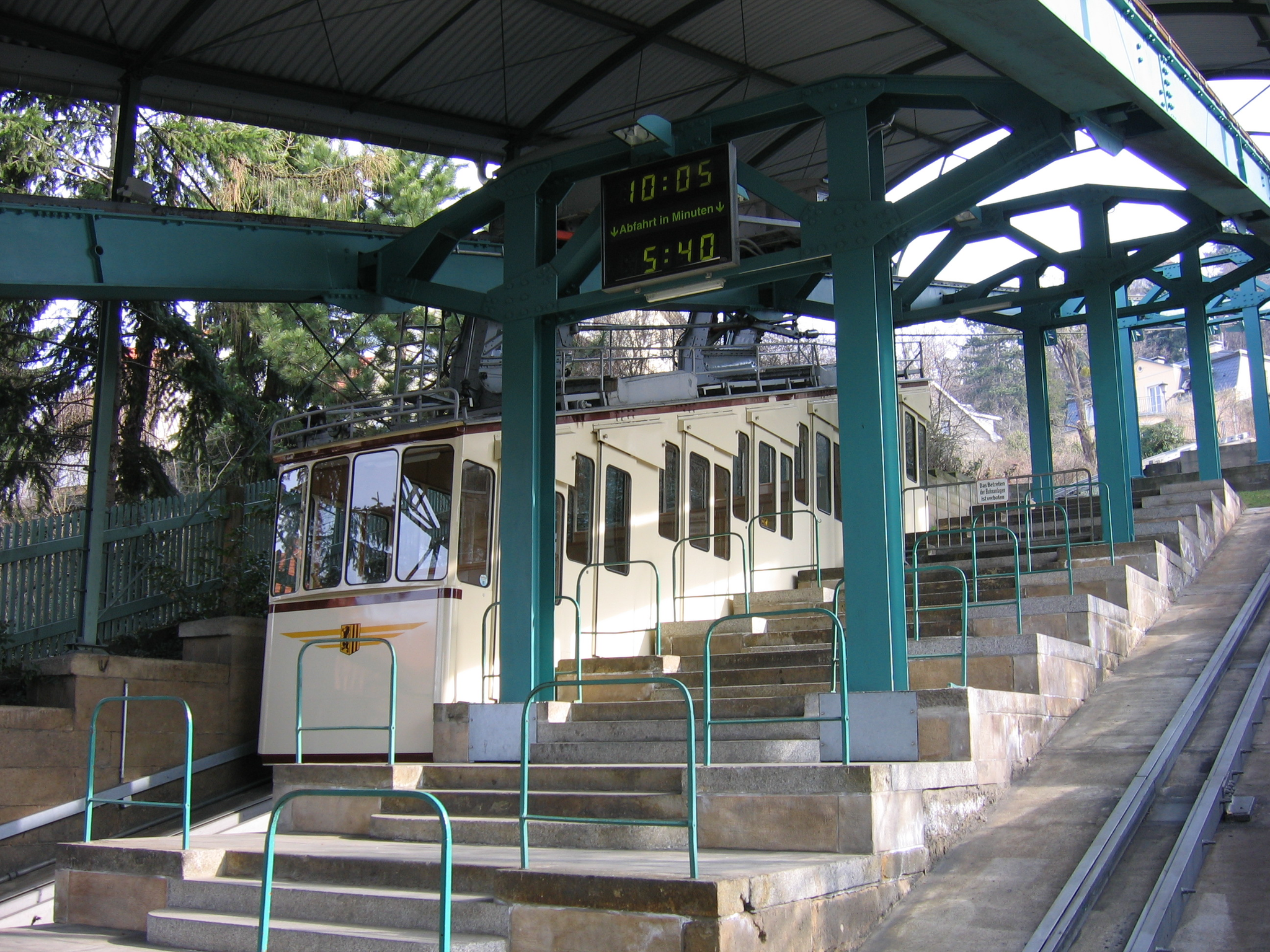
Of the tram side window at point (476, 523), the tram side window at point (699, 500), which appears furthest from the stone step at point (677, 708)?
the tram side window at point (699, 500)

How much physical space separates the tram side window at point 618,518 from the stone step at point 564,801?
376 cm

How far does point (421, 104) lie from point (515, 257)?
20.0ft

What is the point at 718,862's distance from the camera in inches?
260

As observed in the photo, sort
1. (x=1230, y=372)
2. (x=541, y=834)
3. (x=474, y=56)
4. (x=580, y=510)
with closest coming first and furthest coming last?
(x=541, y=834)
(x=580, y=510)
(x=474, y=56)
(x=1230, y=372)

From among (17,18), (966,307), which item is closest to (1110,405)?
(966,307)

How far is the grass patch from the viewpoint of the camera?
73.0ft

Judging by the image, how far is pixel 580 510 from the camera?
41.7 ft

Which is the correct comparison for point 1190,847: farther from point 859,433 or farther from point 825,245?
point 825,245

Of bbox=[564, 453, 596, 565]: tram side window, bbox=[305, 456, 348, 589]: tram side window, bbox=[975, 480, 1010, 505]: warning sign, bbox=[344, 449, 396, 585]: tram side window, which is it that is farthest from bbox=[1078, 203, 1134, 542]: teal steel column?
bbox=[305, 456, 348, 589]: tram side window

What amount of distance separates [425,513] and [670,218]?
385 cm

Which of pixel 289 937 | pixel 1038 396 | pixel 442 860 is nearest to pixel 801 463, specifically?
pixel 1038 396

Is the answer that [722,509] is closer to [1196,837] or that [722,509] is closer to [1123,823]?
[1123,823]

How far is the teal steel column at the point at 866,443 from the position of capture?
8203mm

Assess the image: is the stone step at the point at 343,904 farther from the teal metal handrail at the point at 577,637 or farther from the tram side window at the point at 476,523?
the tram side window at the point at 476,523
